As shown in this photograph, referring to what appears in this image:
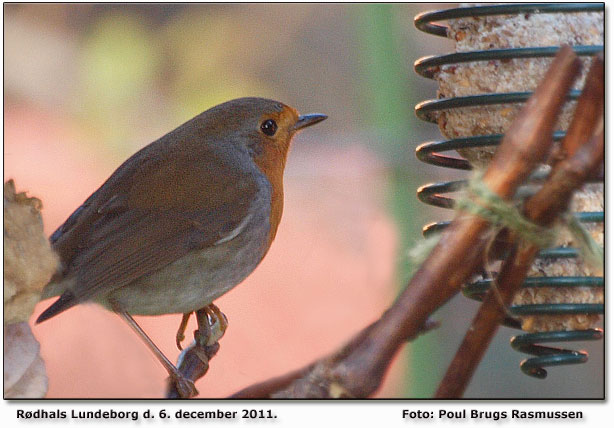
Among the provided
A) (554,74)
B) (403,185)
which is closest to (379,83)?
(403,185)

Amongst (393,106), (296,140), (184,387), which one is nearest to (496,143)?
(184,387)

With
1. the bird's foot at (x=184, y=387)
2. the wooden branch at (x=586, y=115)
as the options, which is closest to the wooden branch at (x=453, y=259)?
the wooden branch at (x=586, y=115)

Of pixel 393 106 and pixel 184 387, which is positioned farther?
pixel 393 106

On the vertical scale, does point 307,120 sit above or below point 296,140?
above

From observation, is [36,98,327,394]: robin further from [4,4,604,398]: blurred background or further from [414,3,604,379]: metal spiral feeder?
[414,3,604,379]: metal spiral feeder

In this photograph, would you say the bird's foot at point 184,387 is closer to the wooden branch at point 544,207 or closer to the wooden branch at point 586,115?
the wooden branch at point 544,207

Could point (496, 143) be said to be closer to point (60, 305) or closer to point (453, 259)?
point (453, 259)
